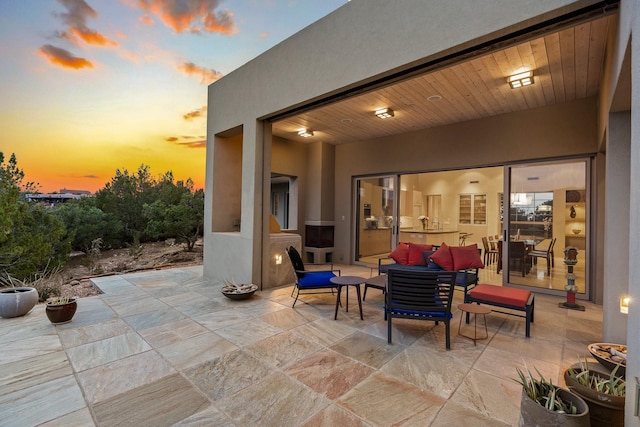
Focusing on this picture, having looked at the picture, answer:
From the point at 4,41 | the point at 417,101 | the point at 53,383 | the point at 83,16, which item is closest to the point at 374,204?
the point at 417,101

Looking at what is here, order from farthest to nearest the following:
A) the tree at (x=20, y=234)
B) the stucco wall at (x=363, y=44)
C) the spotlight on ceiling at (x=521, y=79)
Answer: the tree at (x=20, y=234), the spotlight on ceiling at (x=521, y=79), the stucco wall at (x=363, y=44)

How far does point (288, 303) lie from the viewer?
461 cm

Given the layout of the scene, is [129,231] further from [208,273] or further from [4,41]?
[208,273]

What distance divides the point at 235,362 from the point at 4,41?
11452 mm

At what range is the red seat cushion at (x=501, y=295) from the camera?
3471mm

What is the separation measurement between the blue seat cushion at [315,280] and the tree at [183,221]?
767 centimetres

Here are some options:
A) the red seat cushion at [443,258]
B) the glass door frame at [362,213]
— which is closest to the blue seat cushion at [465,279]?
the red seat cushion at [443,258]

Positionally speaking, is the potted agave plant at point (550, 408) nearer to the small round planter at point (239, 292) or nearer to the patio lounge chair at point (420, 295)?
the patio lounge chair at point (420, 295)

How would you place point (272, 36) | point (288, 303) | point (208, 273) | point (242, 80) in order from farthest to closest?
point (272, 36), point (208, 273), point (242, 80), point (288, 303)

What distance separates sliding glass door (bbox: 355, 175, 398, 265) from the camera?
804 centimetres

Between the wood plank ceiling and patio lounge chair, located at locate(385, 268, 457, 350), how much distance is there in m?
2.50

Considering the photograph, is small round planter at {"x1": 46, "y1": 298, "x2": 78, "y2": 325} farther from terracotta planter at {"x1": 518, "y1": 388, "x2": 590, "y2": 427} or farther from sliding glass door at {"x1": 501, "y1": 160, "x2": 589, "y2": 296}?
sliding glass door at {"x1": 501, "y1": 160, "x2": 589, "y2": 296}

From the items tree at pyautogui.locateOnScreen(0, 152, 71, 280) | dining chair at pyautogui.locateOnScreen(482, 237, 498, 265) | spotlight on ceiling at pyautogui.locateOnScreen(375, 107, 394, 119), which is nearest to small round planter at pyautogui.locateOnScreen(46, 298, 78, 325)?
tree at pyautogui.locateOnScreen(0, 152, 71, 280)

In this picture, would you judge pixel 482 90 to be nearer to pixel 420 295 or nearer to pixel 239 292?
pixel 420 295
